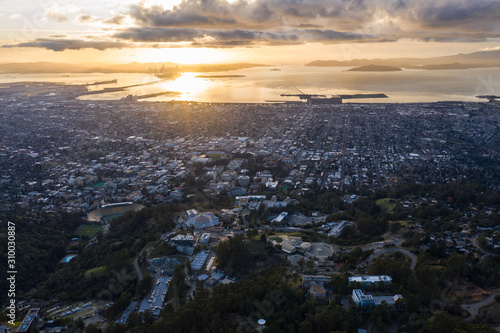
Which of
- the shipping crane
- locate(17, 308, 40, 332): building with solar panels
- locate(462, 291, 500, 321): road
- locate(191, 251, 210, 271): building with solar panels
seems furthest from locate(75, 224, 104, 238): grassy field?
the shipping crane

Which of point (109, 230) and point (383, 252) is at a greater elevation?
point (383, 252)

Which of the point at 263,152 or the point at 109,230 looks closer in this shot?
the point at 109,230

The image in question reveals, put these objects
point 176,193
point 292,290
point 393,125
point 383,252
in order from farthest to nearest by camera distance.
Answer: point 393,125
point 176,193
point 383,252
point 292,290

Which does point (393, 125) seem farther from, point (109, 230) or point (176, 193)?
point (109, 230)

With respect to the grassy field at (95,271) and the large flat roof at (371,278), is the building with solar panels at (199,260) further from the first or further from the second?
the large flat roof at (371,278)

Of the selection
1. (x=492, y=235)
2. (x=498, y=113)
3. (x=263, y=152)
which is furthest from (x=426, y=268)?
(x=498, y=113)

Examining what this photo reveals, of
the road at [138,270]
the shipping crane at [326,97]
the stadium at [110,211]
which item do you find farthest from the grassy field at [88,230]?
the shipping crane at [326,97]
